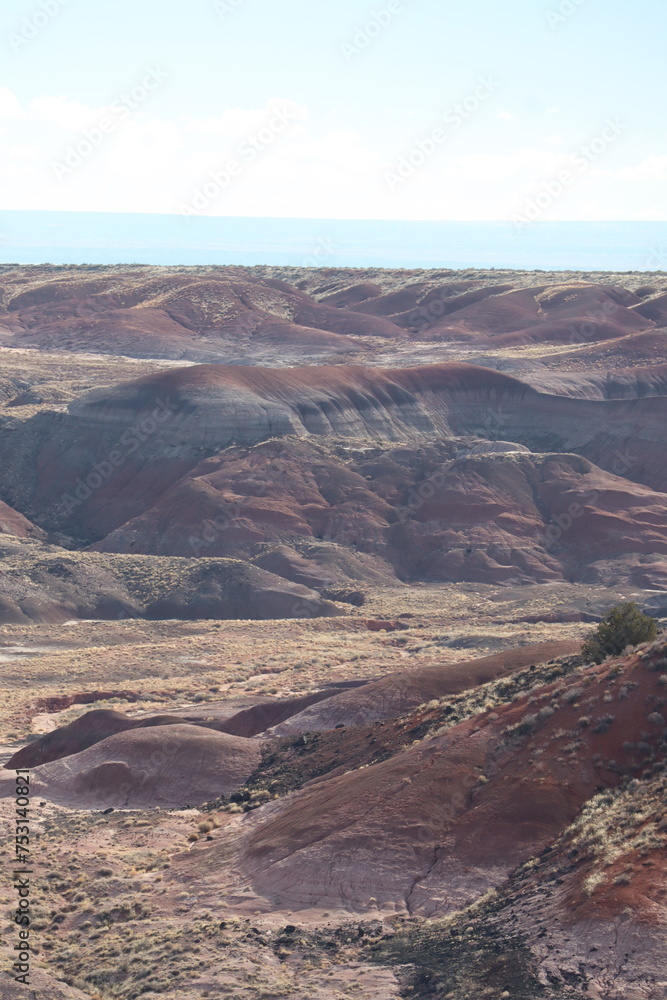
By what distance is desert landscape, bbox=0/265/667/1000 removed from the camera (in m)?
17.6

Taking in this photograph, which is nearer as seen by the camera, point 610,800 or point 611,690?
point 610,800

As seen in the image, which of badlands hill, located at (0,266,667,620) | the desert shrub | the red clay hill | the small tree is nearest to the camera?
the red clay hill

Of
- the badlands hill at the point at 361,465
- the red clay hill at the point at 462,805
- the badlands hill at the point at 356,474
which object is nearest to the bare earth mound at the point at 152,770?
the red clay hill at the point at 462,805

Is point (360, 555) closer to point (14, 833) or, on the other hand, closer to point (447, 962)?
point (14, 833)

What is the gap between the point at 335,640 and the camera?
167ft

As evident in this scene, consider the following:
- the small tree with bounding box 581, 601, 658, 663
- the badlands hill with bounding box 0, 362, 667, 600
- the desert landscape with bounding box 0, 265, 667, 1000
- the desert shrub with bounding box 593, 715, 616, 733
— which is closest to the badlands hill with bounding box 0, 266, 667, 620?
the badlands hill with bounding box 0, 362, 667, 600

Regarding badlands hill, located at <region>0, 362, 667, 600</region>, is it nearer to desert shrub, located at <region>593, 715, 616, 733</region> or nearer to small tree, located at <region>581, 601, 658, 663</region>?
small tree, located at <region>581, 601, 658, 663</region>

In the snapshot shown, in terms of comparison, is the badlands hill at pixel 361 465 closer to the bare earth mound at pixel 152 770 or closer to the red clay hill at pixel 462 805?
the bare earth mound at pixel 152 770

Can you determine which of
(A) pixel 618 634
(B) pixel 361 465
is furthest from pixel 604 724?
(B) pixel 361 465

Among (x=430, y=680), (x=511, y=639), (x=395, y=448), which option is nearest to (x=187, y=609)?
(x=511, y=639)

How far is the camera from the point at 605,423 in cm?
7706

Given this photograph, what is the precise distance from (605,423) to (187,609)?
34.6 metres

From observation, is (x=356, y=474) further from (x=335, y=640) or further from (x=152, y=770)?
(x=152, y=770)

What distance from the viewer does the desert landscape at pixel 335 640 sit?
17609 millimetres
